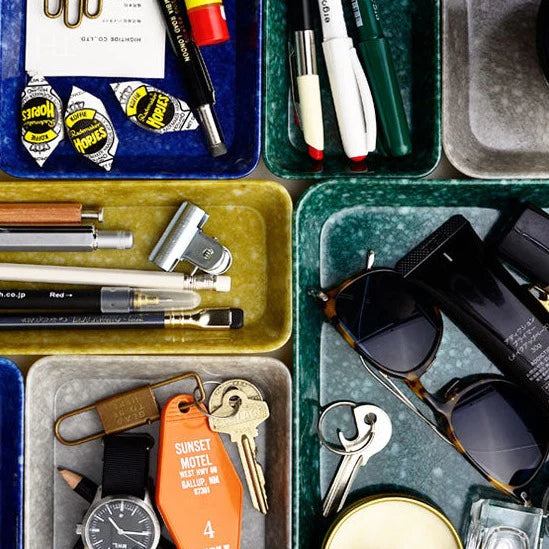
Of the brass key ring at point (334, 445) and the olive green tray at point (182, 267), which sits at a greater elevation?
the olive green tray at point (182, 267)

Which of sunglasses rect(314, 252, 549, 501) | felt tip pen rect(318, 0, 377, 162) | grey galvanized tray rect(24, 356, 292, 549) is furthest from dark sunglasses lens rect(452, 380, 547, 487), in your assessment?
felt tip pen rect(318, 0, 377, 162)

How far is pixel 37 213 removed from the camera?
2.54 feet

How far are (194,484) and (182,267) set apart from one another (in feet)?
0.83

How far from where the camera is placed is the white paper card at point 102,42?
779 millimetres

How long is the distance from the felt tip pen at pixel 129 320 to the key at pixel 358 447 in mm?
189

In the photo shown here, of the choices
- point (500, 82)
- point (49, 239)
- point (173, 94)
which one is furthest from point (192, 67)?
point (500, 82)

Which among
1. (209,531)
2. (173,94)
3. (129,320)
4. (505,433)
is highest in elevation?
(173,94)

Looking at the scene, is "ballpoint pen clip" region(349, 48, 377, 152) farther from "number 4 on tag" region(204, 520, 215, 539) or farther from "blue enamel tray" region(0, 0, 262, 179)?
"number 4 on tag" region(204, 520, 215, 539)

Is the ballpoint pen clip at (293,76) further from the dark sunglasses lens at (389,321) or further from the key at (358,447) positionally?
the key at (358,447)

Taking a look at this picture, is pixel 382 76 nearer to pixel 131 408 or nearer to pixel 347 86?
pixel 347 86

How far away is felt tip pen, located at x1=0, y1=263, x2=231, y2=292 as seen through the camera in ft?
2.56

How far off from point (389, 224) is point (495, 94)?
19 cm

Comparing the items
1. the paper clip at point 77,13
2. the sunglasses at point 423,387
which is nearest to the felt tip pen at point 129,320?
the sunglasses at point 423,387

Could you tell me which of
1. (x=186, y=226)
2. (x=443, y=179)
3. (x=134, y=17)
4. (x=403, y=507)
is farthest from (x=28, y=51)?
(x=403, y=507)
